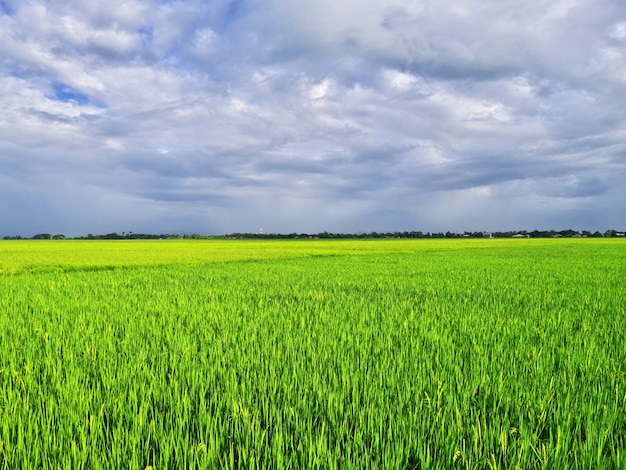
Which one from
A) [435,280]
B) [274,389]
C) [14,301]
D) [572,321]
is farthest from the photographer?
[435,280]

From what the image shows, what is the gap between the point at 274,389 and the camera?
3062 millimetres

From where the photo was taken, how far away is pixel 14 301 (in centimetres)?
838

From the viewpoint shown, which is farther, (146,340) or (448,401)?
(146,340)

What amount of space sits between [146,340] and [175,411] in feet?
8.03

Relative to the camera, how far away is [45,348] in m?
4.56

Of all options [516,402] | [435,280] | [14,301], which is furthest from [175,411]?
[435,280]

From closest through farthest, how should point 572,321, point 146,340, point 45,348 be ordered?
point 45,348 → point 146,340 → point 572,321

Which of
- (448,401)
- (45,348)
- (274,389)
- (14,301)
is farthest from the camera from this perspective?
(14,301)

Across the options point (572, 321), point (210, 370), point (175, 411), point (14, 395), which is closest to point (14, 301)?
point (14, 395)

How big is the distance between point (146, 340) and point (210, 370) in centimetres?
172

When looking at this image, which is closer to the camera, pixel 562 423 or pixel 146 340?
pixel 562 423

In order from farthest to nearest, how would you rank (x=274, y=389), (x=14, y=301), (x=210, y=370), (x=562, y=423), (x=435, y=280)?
(x=435, y=280)
(x=14, y=301)
(x=210, y=370)
(x=274, y=389)
(x=562, y=423)

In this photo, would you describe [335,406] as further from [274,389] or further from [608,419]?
[608,419]

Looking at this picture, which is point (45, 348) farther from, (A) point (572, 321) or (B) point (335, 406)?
(A) point (572, 321)
